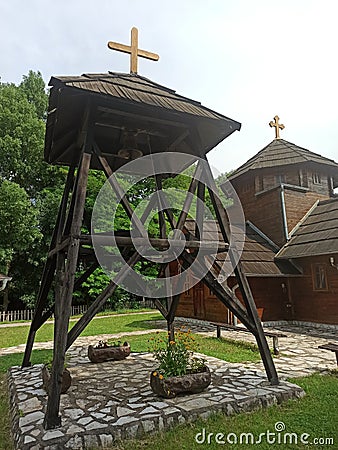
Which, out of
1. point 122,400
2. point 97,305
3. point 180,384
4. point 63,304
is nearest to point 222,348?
point 180,384

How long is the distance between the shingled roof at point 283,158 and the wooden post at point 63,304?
1086 cm

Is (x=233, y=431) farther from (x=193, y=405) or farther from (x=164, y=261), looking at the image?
(x=164, y=261)

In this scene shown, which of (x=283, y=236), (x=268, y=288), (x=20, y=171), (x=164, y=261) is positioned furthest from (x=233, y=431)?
(x=20, y=171)

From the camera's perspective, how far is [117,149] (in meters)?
5.70

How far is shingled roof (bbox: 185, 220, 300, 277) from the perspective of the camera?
1105 cm

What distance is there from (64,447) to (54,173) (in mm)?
17609

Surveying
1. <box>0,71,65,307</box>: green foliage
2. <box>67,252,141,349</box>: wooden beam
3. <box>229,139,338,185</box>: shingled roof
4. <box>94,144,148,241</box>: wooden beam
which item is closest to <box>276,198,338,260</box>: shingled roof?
<box>229,139,338,185</box>: shingled roof

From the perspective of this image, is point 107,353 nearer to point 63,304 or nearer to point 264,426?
point 63,304

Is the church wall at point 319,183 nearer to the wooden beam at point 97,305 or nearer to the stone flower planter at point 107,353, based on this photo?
the stone flower planter at point 107,353

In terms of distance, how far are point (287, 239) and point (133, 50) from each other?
30.2ft

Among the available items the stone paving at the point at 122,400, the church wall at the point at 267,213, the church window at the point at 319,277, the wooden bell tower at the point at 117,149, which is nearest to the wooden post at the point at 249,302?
the wooden bell tower at the point at 117,149

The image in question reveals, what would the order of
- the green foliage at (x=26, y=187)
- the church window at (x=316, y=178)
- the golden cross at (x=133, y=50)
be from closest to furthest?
the golden cross at (x=133, y=50) < the church window at (x=316, y=178) < the green foliage at (x=26, y=187)

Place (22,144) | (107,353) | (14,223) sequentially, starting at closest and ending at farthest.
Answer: (107,353)
(14,223)
(22,144)

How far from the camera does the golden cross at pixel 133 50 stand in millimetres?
5082
